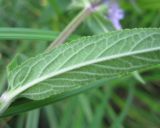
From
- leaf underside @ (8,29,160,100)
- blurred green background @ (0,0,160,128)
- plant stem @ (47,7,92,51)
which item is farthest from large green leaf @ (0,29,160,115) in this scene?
blurred green background @ (0,0,160,128)

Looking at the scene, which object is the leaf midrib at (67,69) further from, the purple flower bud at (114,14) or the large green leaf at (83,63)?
the purple flower bud at (114,14)

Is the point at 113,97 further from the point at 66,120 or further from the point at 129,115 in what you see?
the point at 66,120

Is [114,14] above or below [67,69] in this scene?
above

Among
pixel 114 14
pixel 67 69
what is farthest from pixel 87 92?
pixel 67 69

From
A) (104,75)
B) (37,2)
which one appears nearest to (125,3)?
(37,2)

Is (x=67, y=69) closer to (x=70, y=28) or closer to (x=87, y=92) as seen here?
(x=70, y=28)

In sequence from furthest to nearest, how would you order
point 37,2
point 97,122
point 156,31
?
point 37,2 → point 97,122 → point 156,31

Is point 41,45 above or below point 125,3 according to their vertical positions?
below
